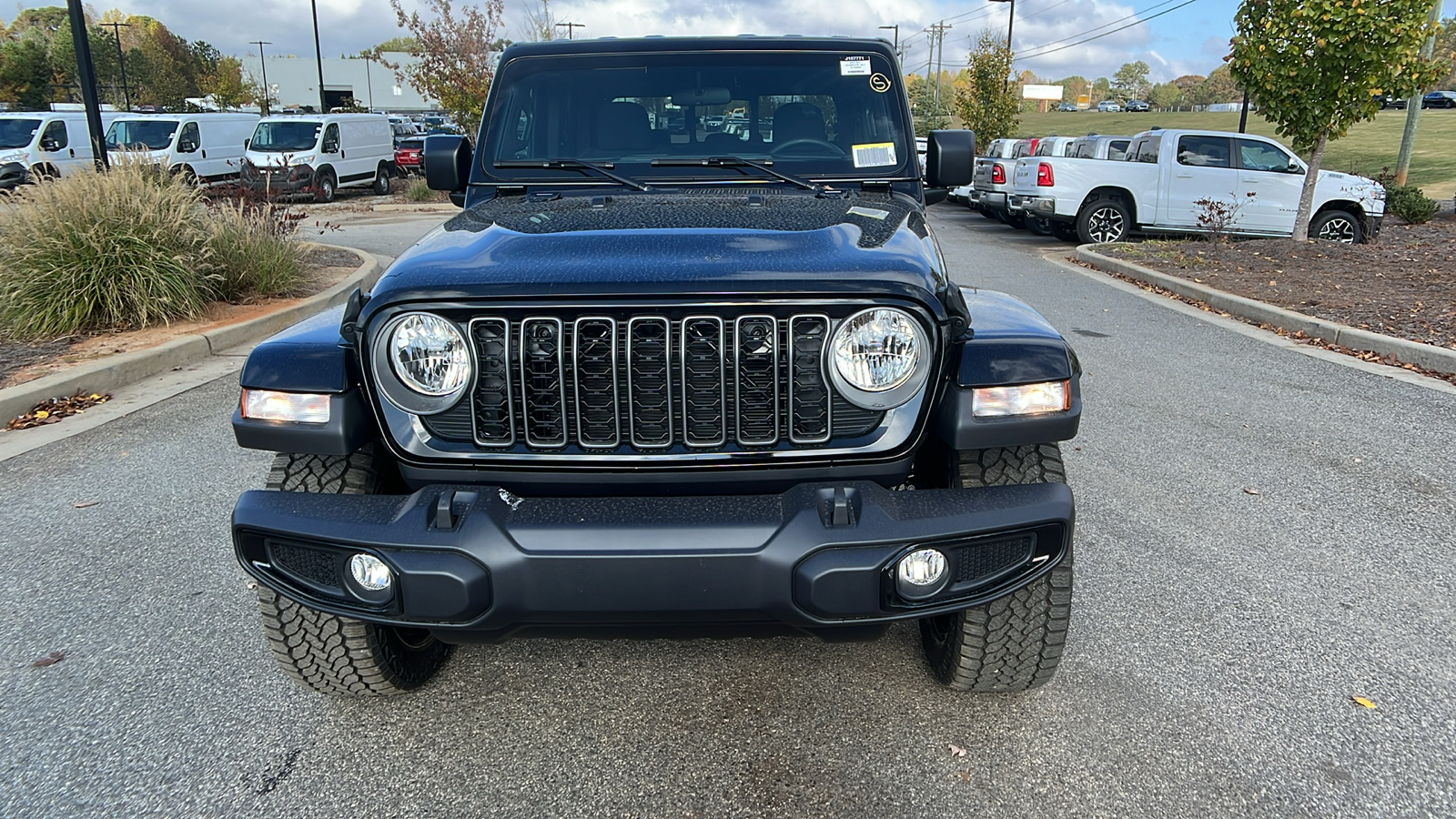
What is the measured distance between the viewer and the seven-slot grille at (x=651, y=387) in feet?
7.04

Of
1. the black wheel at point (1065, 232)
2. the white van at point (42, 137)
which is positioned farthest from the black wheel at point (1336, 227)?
the white van at point (42, 137)

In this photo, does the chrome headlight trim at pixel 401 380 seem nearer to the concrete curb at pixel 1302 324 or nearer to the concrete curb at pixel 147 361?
the concrete curb at pixel 147 361

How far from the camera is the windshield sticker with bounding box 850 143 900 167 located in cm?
343

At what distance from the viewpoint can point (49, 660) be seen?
9.76 ft

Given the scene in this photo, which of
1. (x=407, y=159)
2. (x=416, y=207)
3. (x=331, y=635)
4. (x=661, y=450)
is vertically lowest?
(x=416, y=207)

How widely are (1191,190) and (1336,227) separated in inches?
78.8

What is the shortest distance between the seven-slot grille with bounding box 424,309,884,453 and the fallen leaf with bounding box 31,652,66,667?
1.73 metres

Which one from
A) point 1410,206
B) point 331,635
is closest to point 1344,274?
point 1410,206

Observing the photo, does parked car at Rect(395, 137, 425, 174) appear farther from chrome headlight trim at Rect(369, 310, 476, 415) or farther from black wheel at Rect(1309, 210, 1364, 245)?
chrome headlight trim at Rect(369, 310, 476, 415)

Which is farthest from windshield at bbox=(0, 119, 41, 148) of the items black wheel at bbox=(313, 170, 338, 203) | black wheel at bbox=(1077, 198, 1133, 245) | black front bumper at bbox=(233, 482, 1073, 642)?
black front bumper at bbox=(233, 482, 1073, 642)

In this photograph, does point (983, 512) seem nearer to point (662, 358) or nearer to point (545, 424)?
point (662, 358)

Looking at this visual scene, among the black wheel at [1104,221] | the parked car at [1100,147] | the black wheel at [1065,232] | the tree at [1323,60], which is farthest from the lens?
the black wheel at [1065,232]

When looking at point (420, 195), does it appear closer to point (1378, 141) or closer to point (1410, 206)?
point (1410, 206)

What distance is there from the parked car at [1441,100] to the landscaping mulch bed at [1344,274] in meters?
56.2
